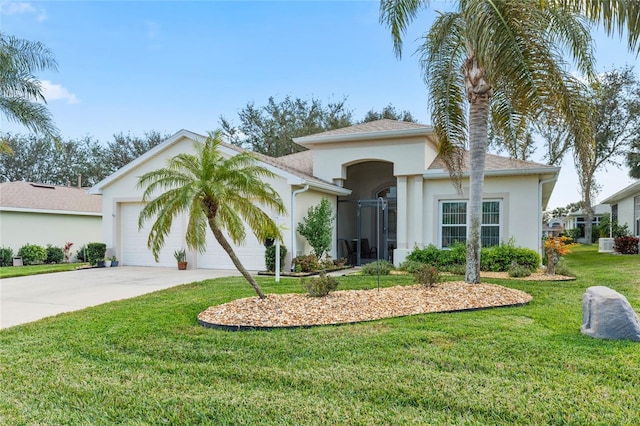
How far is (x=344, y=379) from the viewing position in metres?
4.15

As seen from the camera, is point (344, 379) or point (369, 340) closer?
point (344, 379)

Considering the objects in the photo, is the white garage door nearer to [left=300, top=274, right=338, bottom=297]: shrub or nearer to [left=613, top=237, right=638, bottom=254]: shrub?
[left=300, top=274, right=338, bottom=297]: shrub

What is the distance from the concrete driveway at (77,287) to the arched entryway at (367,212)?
553 cm

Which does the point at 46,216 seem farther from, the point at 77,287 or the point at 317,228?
the point at 317,228

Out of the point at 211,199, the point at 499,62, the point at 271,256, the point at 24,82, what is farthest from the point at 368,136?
the point at 24,82

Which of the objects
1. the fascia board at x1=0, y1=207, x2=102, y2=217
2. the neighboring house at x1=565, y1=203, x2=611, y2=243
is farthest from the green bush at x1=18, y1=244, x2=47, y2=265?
the neighboring house at x1=565, y1=203, x2=611, y2=243

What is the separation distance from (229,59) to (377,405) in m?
17.4

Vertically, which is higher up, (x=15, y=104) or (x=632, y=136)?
(x=632, y=136)

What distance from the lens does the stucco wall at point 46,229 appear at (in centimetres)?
1850

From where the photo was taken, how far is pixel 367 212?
61.3 feet

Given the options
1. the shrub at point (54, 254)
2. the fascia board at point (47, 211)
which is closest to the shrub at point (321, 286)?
the fascia board at point (47, 211)

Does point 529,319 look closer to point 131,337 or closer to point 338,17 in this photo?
point 131,337

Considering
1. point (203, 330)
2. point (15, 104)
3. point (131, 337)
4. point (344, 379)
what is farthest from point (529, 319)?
point (15, 104)

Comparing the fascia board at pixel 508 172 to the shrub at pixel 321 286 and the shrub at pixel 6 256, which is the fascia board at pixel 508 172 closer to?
the shrub at pixel 321 286
